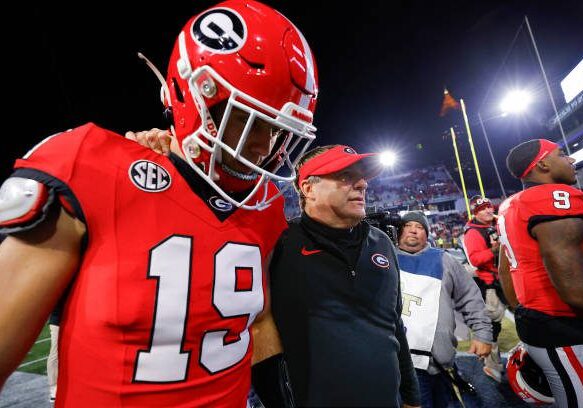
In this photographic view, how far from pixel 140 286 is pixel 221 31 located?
83 centimetres

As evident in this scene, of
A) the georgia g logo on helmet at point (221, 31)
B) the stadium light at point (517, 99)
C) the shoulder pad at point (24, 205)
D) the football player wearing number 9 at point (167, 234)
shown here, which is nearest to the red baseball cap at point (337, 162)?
the football player wearing number 9 at point (167, 234)

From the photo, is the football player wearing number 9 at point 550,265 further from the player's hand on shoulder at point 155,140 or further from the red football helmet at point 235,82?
the player's hand on shoulder at point 155,140

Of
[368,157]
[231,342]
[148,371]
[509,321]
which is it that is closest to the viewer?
[148,371]

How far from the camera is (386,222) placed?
9.53 feet

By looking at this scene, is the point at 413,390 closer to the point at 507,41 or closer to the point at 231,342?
the point at 231,342

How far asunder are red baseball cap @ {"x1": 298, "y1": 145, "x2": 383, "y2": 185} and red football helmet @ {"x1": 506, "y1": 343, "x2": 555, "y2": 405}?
2160 millimetres

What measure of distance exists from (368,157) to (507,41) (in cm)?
1125

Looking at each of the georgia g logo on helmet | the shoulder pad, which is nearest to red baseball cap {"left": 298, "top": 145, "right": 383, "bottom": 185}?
the georgia g logo on helmet

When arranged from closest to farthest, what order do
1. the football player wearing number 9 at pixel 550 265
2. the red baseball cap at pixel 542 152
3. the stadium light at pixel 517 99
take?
the football player wearing number 9 at pixel 550 265, the red baseball cap at pixel 542 152, the stadium light at pixel 517 99

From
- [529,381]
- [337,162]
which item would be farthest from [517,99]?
[337,162]

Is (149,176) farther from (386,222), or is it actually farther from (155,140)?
(386,222)

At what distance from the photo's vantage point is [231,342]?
104 cm

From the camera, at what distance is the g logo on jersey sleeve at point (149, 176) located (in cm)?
91

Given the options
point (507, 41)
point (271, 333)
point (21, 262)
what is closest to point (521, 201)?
Result: point (271, 333)
